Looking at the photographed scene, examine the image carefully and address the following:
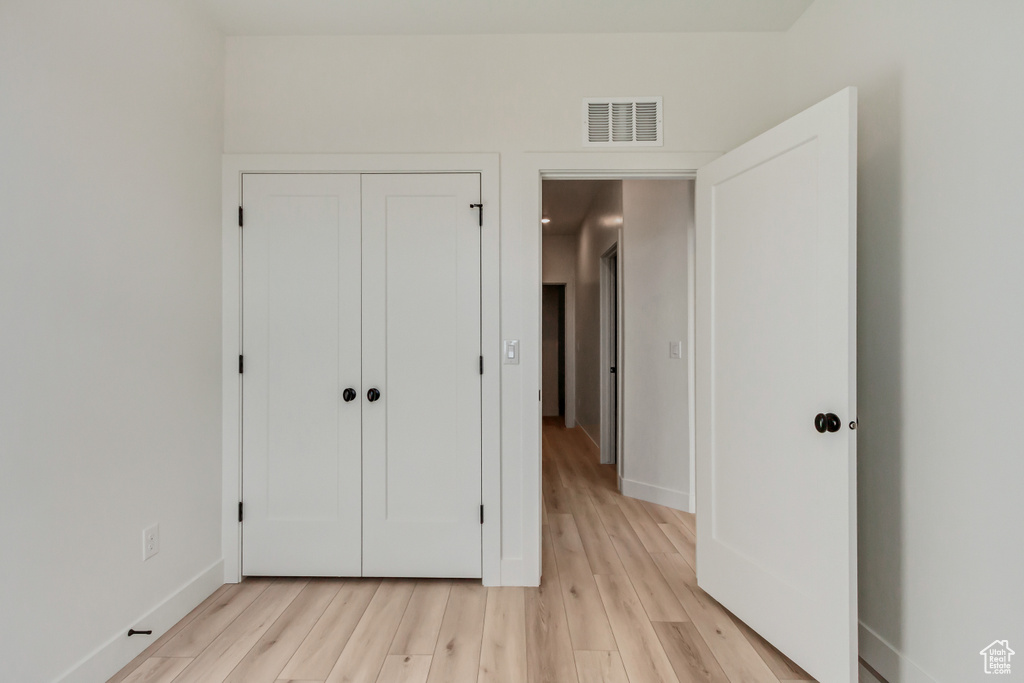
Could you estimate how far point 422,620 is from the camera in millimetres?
1948

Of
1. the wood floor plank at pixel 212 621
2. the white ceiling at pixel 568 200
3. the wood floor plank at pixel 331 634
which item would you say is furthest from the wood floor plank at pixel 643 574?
the white ceiling at pixel 568 200

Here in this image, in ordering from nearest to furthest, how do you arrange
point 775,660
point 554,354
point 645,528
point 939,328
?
1. point 939,328
2. point 775,660
3. point 645,528
4. point 554,354

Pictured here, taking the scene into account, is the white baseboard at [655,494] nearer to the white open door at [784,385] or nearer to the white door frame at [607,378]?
the white door frame at [607,378]

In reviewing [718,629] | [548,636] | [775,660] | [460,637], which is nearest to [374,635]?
[460,637]

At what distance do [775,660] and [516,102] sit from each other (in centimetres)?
253

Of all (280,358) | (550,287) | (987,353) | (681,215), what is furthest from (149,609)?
(550,287)

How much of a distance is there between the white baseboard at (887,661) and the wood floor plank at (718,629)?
14.8 inches

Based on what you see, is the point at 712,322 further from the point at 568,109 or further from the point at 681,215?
the point at 681,215

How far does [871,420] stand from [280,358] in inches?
98.0

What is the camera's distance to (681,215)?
130 inches

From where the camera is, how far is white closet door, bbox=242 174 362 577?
2266 millimetres

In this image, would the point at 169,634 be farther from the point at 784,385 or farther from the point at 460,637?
the point at 784,385

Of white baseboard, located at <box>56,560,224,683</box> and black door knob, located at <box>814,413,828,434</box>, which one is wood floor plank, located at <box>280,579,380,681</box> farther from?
black door knob, located at <box>814,413,828,434</box>

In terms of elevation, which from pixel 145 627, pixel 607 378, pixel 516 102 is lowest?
pixel 145 627
